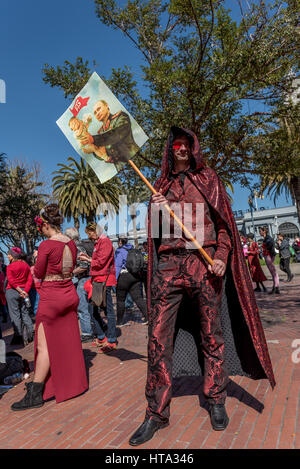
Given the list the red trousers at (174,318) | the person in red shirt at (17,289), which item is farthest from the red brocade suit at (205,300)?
the person in red shirt at (17,289)

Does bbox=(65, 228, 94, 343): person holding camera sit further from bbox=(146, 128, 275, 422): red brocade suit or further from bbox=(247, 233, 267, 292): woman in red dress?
bbox=(247, 233, 267, 292): woman in red dress

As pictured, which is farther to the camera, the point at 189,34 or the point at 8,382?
the point at 189,34

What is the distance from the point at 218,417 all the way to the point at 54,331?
1863 mm

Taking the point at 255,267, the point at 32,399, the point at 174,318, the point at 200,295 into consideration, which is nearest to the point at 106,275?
the point at 32,399

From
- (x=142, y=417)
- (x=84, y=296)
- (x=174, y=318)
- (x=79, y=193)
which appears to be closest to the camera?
(x=174, y=318)

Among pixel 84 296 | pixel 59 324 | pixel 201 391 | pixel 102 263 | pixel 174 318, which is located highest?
pixel 102 263

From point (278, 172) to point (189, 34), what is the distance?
349 cm

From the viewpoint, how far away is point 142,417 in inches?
118

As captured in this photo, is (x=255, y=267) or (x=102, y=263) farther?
(x=255, y=267)

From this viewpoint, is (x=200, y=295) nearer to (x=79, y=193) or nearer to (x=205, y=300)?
(x=205, y=300)

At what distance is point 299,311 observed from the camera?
23.8ft

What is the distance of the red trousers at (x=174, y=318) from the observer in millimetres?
2654
